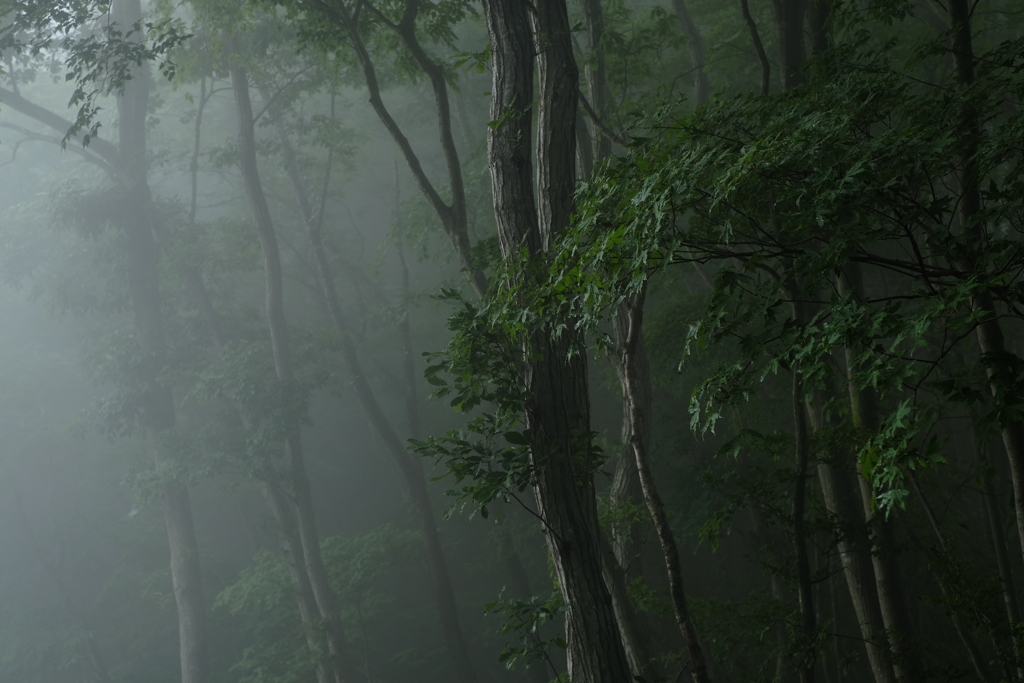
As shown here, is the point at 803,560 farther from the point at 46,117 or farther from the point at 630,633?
the point at 46,117

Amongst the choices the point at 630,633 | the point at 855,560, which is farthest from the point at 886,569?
the point at 630,633

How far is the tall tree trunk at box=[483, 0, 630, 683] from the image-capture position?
3367 millimetres

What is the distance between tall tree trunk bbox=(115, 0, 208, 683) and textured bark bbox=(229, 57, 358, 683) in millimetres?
1759

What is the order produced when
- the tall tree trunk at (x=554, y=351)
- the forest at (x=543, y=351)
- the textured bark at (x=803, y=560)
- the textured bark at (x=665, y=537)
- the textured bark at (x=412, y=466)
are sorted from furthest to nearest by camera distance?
the textured bark at (x=412, y=466), the textured bark at (x=803, y=560), the tall tree trunk at (x=554, y=351), the textured bark at (x=665, y=537), the forest at (x=543, y=351)

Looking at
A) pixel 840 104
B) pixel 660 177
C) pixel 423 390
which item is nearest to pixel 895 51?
pixel 840 104

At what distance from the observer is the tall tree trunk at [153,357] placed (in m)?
12.5

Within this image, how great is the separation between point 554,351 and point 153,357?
11.2 m

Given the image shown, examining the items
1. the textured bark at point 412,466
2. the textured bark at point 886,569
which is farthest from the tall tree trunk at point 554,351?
the textured bark at point 412,466

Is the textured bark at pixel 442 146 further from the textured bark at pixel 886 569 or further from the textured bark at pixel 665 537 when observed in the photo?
the textured bark at pixel 886 569

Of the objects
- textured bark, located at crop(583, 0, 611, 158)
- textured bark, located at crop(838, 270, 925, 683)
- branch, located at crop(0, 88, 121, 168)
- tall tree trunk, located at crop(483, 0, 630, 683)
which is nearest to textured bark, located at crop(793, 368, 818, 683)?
textured bark, located at crop(838, 270, 925, 683)

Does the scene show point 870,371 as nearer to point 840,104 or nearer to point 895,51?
point 840,104

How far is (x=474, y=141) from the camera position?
12.1 meters

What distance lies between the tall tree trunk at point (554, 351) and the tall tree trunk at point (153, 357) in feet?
32.4

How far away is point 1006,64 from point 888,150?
342 millimetres
